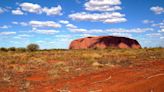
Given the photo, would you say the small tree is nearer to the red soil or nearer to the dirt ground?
the dirt ground

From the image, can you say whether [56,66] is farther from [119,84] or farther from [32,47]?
[32,47]

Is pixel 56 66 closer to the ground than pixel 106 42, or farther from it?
closer to the ground

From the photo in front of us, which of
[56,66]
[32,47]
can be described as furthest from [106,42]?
[56,66]

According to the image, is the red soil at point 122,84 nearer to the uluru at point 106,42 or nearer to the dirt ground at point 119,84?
the dirt ground at point 119,84

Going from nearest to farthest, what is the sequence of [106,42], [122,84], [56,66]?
[122,84] < [56,66] < [106,42]

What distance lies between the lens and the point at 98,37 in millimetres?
93000

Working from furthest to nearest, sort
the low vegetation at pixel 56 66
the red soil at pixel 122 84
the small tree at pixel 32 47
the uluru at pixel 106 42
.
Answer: the uluru at pixel 106 42, the small tree at pixel 32 47, the low vegetation at pixel 56 66, the red soil at pixel 122 84

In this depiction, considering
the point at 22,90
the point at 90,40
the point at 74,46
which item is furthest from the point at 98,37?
the point at 22,90

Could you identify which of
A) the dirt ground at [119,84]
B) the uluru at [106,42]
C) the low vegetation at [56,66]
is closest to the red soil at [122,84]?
the dirt ground at [119,84]

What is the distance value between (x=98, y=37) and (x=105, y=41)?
4.43m

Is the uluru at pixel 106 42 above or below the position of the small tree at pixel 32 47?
above

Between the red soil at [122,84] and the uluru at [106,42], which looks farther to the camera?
the uluru at [106,42]

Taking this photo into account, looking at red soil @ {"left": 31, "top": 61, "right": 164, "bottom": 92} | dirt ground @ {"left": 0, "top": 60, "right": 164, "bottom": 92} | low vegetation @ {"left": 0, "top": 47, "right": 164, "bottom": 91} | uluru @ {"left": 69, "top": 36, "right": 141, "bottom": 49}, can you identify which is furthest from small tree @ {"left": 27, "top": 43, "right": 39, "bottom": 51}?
red soil @ {"left": 31, "top": 61, "right": 164, "bottom": 92}

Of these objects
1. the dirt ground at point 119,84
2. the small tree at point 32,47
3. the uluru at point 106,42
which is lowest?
the dirt ground at point 119,84
